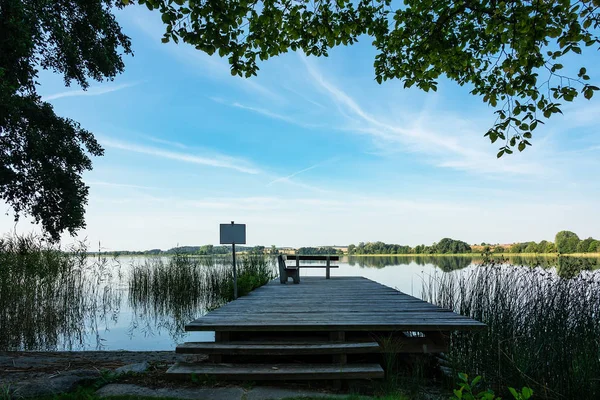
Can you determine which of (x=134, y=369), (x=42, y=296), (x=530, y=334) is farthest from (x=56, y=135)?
(x=530, y=334)

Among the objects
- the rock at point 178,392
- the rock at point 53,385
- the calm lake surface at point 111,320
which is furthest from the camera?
the calm lake surface at point 111,320

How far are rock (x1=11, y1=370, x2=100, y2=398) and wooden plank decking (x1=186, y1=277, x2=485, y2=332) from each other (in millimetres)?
1168

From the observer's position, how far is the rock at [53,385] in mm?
3545

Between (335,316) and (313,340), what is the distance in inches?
18.9

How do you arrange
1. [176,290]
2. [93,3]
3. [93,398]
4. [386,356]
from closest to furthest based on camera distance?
[93,398] < [386,356] < [93,3] < [176,290]

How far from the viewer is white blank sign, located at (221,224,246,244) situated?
8.09 metres

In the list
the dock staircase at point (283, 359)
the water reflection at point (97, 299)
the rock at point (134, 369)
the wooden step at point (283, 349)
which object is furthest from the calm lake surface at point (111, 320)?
the wooden step at point (283, 349)

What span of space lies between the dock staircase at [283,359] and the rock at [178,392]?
252 mm

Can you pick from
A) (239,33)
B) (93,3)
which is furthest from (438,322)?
(93,3)

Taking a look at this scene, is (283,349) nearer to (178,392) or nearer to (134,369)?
(178,392)

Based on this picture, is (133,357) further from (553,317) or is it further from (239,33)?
(553,317)

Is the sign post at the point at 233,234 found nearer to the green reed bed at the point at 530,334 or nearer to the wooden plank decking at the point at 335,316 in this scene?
the wooden plank decking at the point at 335,316

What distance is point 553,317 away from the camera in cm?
509

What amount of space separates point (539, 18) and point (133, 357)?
7.67 meters
